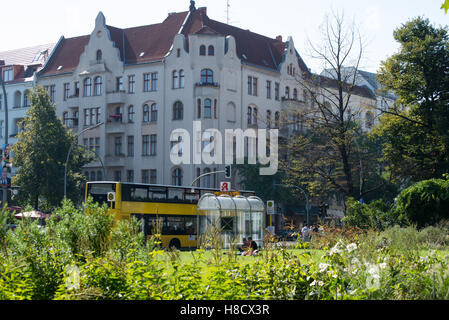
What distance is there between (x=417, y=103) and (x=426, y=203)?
45.3 feet

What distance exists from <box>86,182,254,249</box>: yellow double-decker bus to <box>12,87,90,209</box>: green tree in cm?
1736

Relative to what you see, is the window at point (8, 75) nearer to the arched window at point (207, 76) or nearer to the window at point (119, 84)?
the window at point (119, 84)

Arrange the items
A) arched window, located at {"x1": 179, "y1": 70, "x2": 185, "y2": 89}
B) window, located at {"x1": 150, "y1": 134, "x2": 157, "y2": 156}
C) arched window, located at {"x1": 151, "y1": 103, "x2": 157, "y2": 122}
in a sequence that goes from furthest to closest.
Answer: arched window, located at {"x1": 151, "y1": 103, "x2": 157, "y2": 122} < window, located at {"x1": 150, "y1": 134, "x2": 157, "y2": 156} < arched window, located at {"x1": 179, "y1": 70, "x2": 185, "y2": 89}

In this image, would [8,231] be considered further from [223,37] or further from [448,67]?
[223,37]

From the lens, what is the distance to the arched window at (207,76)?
68062 mm

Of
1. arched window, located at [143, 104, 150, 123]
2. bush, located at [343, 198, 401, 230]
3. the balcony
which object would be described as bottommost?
bush, located at [343, 198, 401, 230]

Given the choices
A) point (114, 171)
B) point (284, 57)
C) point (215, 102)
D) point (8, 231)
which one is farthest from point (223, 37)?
point (8, 231)

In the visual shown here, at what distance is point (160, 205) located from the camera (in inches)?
1521

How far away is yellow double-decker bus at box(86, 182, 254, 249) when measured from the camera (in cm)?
3647

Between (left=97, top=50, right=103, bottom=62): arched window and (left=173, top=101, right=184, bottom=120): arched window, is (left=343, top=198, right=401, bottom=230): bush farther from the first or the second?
(left=97, top=50, right=103, bottom=62): arched window

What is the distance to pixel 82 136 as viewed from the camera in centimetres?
7469

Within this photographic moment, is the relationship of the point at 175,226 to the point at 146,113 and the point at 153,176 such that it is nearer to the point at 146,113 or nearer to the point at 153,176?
the point at 153,176

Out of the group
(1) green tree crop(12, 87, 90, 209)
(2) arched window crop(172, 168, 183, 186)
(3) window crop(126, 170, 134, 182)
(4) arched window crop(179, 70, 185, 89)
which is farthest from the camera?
(3) window crop(126, 170, 134, 182)

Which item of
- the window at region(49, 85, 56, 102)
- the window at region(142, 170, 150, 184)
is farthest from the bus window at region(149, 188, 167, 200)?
the window at region(49, 85, 56, 102)
